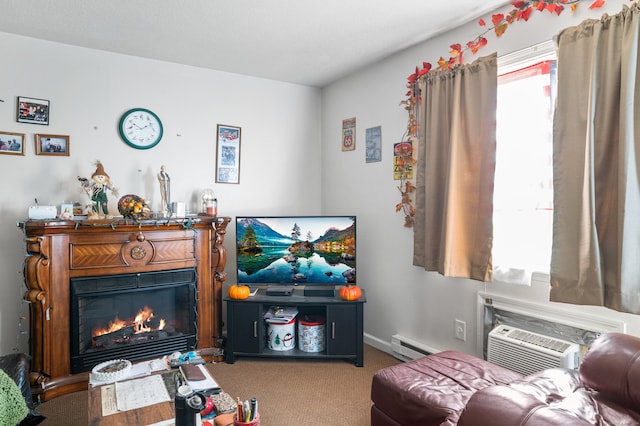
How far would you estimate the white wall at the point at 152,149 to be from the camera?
2811 millimetres

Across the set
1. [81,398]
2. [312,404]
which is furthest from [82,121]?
[312,404]

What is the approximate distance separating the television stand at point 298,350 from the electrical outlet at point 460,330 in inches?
26.3

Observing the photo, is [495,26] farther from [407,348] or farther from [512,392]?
[407,348]

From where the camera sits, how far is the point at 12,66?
2.79m

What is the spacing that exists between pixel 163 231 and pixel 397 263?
1.81 metres

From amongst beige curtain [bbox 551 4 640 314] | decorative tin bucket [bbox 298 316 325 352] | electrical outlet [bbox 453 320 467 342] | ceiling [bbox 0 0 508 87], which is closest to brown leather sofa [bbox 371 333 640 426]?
beige curtain [bbox 551 4 640 314]

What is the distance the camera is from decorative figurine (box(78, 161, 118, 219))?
285 cm

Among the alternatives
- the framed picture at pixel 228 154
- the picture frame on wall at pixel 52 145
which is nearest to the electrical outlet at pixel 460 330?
the framed picture at pixel 228 154

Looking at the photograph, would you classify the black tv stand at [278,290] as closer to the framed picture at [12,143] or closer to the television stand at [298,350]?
the television stand at [298,350]

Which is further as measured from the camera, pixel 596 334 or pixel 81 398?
pixel 81 398

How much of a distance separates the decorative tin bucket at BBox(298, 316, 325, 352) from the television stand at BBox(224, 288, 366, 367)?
1.5 inches

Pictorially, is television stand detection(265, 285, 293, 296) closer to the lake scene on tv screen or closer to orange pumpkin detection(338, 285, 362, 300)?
the lake scene on tv screen

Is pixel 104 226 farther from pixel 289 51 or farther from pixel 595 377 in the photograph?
pixel 595 377

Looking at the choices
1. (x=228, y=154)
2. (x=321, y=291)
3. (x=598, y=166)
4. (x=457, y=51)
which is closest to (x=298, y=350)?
(x=321, y=291)
